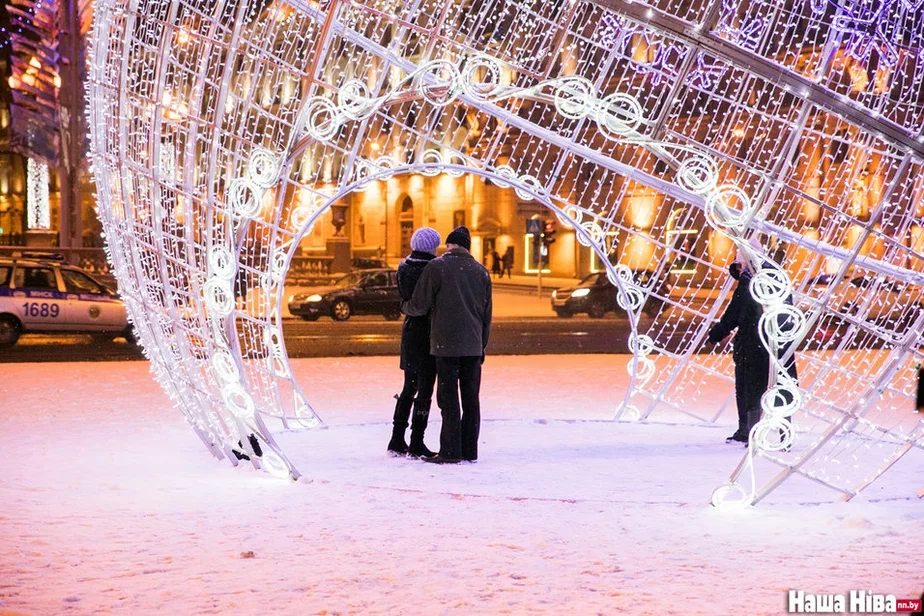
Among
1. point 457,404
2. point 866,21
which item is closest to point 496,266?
point 457,404

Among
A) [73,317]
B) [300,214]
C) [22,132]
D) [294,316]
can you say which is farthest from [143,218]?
[22,132]

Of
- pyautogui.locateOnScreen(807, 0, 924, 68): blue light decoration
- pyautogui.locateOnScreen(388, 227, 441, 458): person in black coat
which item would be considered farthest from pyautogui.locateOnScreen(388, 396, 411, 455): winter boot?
pyautogui.locateOnScreen(807, 0, 924, 68): blue light decoration

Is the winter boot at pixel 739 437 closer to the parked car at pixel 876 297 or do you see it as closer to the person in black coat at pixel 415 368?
the parked car at pixel 876 297

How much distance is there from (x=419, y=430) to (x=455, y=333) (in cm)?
78

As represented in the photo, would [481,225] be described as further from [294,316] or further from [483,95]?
[483,95]

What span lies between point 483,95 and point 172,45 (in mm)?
2017

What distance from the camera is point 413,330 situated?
751 cm

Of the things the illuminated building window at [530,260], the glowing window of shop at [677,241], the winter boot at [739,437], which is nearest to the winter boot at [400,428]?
the glowing window of shop at [677,241]

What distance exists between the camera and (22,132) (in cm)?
2675

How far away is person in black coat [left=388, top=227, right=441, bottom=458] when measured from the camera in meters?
7.50

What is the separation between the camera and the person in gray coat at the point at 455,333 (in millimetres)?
7188

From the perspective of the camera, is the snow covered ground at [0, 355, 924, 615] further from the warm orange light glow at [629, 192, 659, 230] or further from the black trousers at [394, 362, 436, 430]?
the warm orange light glow at [629, 192, 659, 230]

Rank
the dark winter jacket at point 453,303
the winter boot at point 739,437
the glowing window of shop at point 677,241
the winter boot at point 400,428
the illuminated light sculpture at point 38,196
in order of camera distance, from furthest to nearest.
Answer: the illuminated light sculpture at point 38,196 < the glowing window of shop at point 677,241 < the winter boot at point 739,437 < the winter boot at point 400,428 < the dark winter jacket at point 453,303

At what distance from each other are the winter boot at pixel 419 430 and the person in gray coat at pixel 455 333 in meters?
0.16
